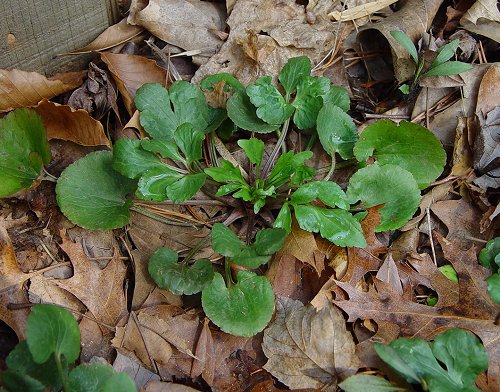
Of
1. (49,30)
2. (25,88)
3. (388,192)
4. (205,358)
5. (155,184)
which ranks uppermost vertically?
(49,30)

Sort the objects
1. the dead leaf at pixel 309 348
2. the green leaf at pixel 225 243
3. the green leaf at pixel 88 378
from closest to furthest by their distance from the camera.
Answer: the green leaf at pixel 88 378, the dead leaf at pixel 309 348, the green leaf at pixel 225 243

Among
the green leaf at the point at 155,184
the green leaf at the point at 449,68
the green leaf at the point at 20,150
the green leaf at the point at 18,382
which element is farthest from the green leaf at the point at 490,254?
the green leaf at the point at 20,150

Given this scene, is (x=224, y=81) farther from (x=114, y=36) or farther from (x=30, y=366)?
(x=30, y=366)

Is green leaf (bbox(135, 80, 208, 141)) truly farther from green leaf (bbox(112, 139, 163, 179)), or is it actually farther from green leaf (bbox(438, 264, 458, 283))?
green leaf (bbox(438, 264, 458, 283))

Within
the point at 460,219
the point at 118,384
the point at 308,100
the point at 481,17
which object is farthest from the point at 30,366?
the point at 481,17

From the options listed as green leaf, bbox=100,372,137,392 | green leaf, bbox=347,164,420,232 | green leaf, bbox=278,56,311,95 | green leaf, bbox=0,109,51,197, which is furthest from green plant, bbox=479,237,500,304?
green leaf, bbox=0,109,51,197

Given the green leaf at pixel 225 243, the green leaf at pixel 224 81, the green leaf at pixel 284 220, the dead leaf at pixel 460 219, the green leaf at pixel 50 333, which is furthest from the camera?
the green leaf at pixel 224 81

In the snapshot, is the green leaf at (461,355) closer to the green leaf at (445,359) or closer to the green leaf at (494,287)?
the green leaf at (445,359)
